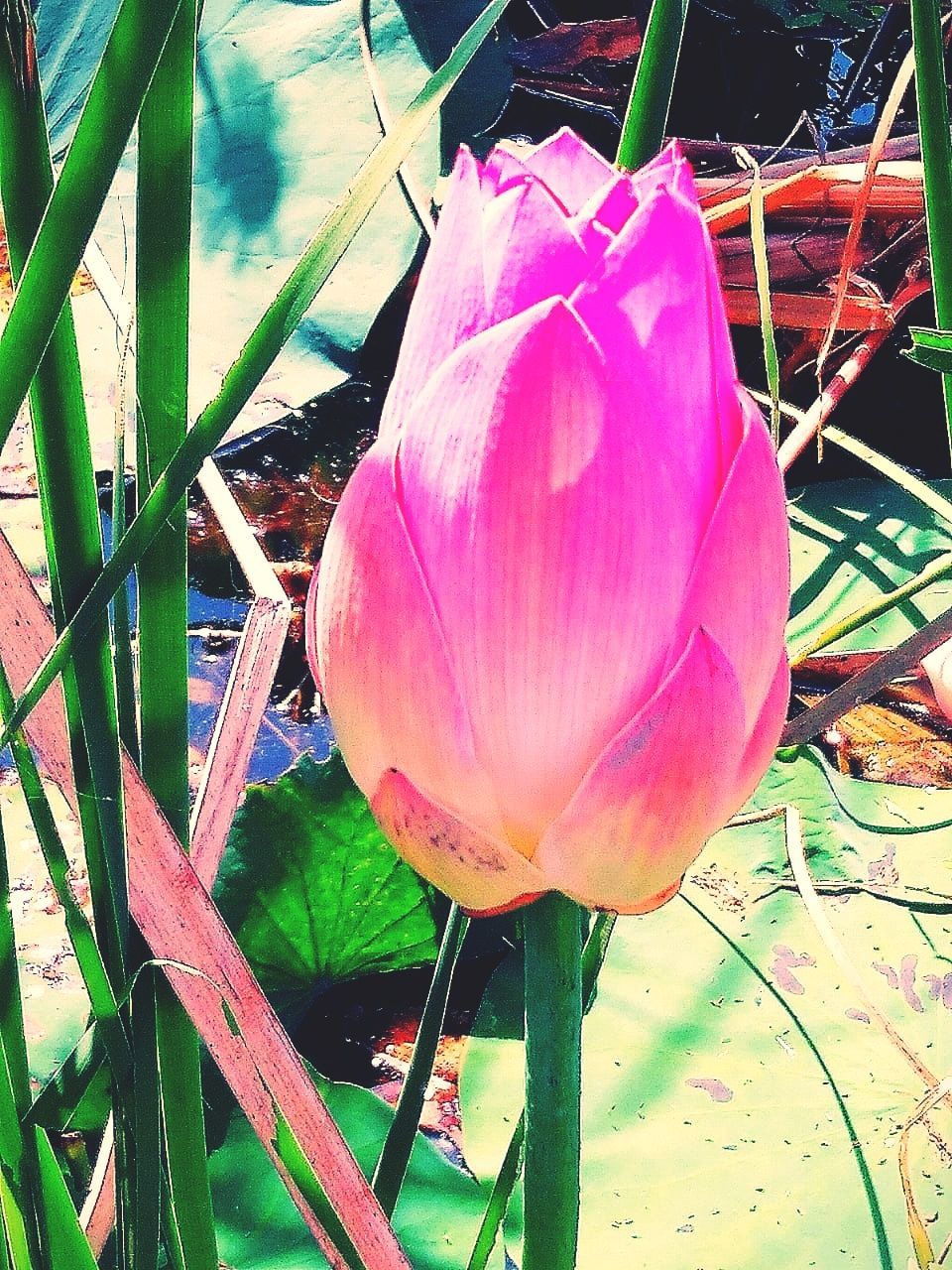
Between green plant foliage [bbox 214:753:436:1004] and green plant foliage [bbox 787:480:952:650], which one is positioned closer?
green plant foliage [bbox 214:753:436:1004]

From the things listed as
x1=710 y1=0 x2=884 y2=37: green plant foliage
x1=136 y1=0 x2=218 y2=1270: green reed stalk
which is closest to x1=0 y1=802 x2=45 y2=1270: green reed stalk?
x1=136 y1=0 x2=218 y2=1270: green reed stalk

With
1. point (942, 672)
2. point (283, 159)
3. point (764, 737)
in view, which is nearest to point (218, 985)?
point (764, 737)

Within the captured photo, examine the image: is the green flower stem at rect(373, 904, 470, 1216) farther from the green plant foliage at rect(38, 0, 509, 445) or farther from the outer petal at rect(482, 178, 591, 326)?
the green plant foliage at rect(38, 0, 509, 445)

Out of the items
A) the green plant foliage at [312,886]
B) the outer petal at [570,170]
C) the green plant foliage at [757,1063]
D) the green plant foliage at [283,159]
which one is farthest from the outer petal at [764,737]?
the green plant foliage at [283,159]

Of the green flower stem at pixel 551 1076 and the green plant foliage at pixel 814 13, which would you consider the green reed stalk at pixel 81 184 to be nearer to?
the green flower stem at pixel 551 1076

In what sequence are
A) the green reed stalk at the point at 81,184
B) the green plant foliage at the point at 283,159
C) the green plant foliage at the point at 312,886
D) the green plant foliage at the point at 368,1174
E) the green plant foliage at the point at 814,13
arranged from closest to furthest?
1. the green reed stalk at the point at 81,184
2. the green plant foliage at the point at 368,1174
3. the green plant foliage at the point at 312,886
4. the green plant foliage at the point at 283,159
5. the green plant foliage at the point at 814,13

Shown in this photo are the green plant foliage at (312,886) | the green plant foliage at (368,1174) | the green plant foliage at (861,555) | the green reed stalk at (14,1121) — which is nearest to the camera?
the green reed stalk at (14,1121)

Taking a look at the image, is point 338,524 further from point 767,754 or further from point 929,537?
point 929,537

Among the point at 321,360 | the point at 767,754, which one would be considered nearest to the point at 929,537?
the point at 321,360
